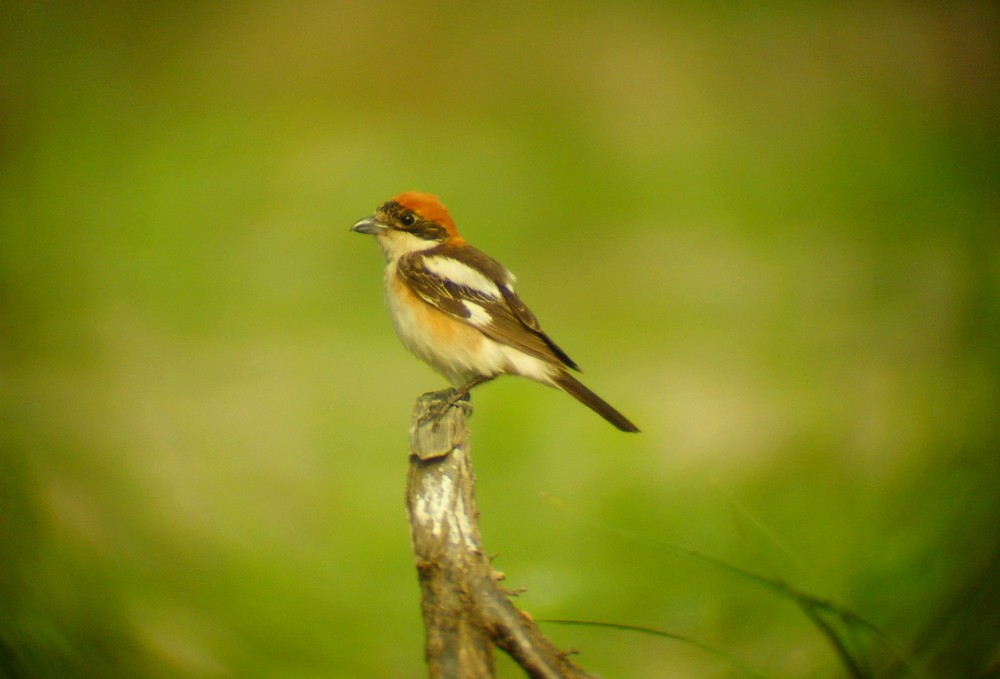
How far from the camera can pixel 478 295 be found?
1539 mm

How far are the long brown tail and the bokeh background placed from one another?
0.55 ft

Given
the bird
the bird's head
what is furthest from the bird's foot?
the bird's head

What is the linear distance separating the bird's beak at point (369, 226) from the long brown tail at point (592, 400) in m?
0.46

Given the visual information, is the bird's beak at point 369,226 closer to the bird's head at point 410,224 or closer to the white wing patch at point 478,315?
the bird's head at point 410,224

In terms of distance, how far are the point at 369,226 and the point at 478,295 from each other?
0.26 metres

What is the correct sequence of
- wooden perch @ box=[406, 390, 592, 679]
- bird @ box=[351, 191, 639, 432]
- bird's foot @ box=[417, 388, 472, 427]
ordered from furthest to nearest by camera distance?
bird @ box=[351, 191, 639, 432]
bird's foot @ box=[417, 388, 472, 427]
wooden perch @ box=[406, 390, 592, 679]

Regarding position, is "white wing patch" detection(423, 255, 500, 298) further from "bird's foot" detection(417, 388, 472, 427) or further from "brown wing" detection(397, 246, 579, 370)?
"bird's foot" detection(417, 388, 472, 427)

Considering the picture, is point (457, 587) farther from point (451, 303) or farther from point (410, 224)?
point (410, 224)

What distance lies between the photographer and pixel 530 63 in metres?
1.65

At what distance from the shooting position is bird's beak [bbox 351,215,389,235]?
5.07ft

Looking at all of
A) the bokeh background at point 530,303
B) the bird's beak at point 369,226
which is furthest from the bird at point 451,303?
the bokeh background at point 530,303

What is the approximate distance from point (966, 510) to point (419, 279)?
3.75ft

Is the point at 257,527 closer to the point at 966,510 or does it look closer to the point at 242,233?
the point at 242,233

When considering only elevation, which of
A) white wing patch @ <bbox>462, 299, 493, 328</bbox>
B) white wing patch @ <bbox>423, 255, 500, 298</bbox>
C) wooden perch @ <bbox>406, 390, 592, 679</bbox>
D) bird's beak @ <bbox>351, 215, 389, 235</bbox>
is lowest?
wooden perch @ <bbox>406, 390, 592, 679</bbox>
